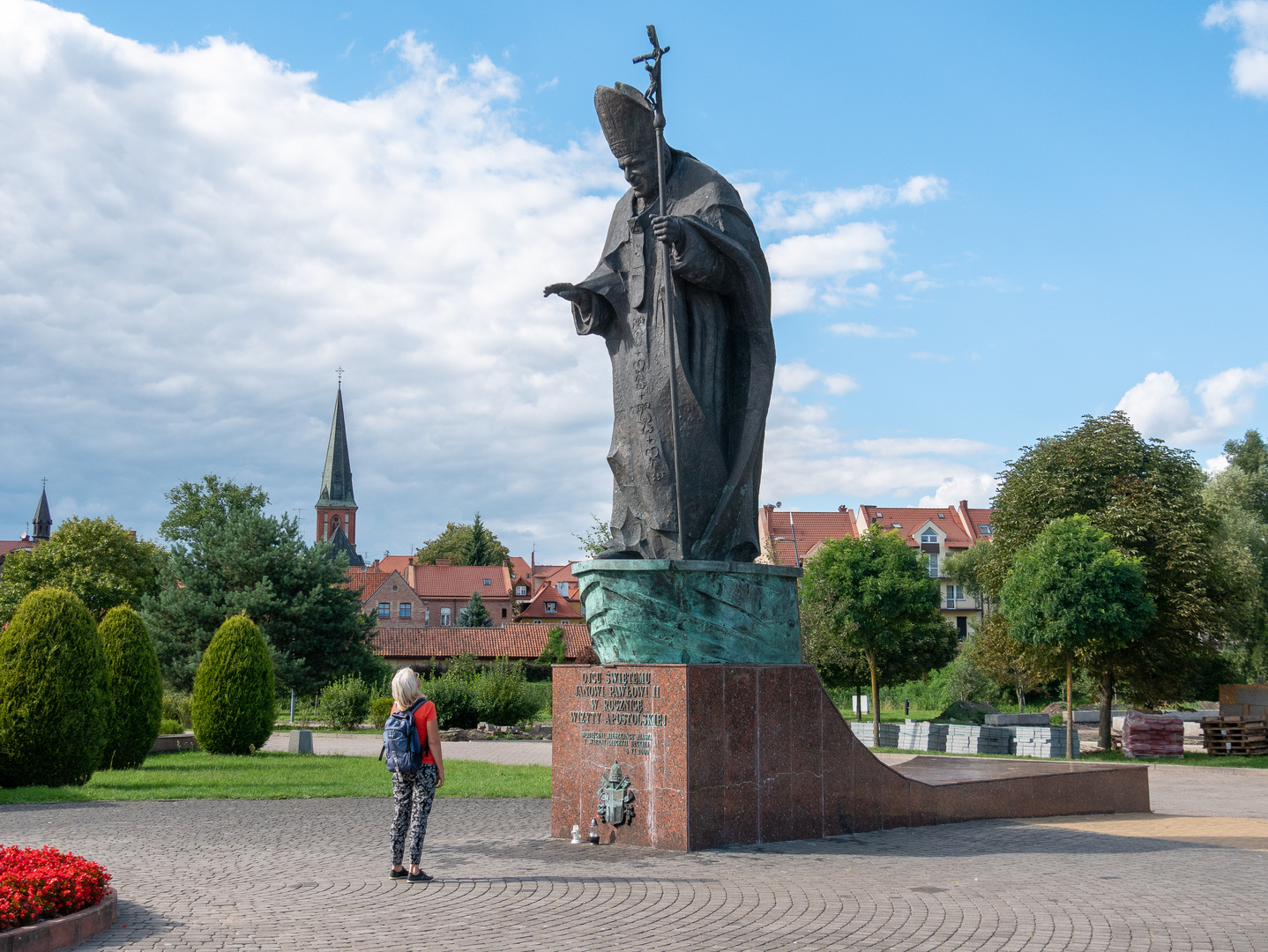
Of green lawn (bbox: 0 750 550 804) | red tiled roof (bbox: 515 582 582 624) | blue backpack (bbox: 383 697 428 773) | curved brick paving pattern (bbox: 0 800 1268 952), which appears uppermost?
red tiled roof (bbox: 515 582 582 624)

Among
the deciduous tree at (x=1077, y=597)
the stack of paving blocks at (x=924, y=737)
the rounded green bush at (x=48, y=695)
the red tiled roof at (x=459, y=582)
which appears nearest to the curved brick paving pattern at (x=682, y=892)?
the rounded green bush at (x=48, y=695)

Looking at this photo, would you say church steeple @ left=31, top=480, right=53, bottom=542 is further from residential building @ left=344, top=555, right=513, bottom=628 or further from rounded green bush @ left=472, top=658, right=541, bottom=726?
rounded green bush @ left=472, top=658, right=541, bottom=726

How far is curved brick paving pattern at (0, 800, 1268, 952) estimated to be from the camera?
5516mm

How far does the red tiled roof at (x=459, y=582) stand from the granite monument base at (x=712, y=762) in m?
75.7

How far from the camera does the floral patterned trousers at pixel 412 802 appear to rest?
23.0 feet

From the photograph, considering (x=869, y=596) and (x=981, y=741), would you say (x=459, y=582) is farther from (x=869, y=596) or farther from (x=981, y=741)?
(x=981, y=741)

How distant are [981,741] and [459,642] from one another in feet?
97.3

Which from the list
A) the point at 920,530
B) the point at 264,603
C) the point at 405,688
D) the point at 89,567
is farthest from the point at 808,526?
the point at 405,688

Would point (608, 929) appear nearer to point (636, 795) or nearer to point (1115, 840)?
point (636, 795)

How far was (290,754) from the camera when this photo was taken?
67.5 ft

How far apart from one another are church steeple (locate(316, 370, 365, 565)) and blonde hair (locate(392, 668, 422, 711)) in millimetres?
101797

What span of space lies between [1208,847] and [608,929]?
573 cm

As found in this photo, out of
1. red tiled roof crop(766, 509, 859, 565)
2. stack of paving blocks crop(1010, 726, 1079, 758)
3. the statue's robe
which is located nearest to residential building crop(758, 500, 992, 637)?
red tiled roof crop(766, 509, 859, 565)

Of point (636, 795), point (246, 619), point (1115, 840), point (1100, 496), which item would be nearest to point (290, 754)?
point (246, 619)
